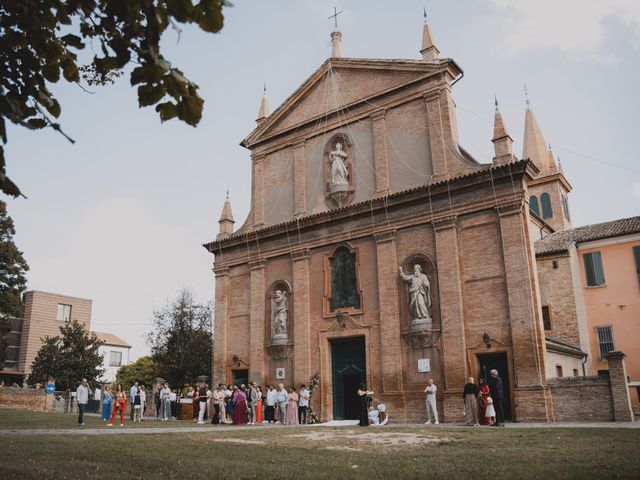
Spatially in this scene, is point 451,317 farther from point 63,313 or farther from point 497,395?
point 63,313

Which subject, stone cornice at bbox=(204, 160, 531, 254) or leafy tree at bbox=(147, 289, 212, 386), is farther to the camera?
leafy tree at bbox=(147, 289, 212, 386)

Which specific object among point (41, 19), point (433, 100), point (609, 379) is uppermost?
point (433, 100)

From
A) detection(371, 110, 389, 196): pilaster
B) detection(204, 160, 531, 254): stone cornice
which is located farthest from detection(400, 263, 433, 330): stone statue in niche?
detection(371, 110, 389, 196): pilaster

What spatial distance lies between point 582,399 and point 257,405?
1196 centimetres

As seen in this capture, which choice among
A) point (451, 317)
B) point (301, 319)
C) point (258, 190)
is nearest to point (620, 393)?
point (451, 317)

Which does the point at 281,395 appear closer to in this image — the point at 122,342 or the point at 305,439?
the point at 305,439

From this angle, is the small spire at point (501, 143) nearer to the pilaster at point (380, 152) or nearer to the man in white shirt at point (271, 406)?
the pilaster at point (380, 152)

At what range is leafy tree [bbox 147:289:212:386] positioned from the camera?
130 ft

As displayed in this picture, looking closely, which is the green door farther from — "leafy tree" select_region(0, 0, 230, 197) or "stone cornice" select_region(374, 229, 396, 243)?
"leafy tree" select_region(0, 0, 230, 197)

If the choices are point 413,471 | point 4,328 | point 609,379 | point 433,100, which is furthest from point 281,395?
point 4,328

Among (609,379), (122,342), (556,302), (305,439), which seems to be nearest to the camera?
(305,439)

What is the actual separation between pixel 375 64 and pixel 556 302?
14167mm

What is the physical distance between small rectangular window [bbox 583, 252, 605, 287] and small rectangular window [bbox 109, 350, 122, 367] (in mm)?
53386

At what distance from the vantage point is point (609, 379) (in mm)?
16531
